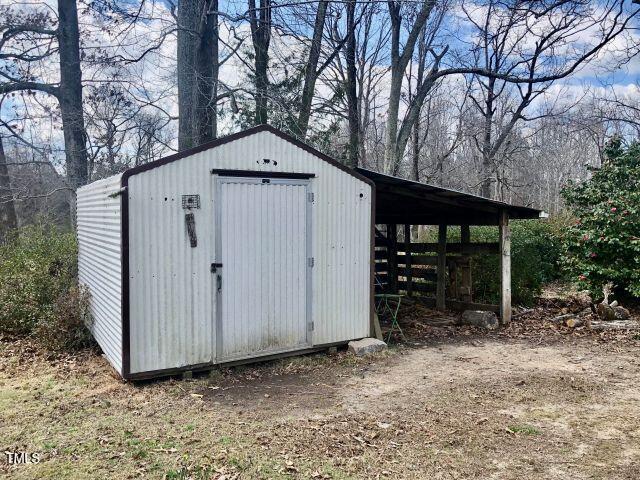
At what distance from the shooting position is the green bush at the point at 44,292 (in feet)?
22.7

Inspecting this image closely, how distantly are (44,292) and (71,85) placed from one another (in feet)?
23.3

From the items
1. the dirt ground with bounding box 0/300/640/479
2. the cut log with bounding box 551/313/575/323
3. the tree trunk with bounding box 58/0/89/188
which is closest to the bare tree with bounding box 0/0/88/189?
the tree trunk with bounding box 58/0/89/188

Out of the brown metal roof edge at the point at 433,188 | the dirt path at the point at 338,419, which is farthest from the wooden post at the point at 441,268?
the dirt path at the point at 338,419

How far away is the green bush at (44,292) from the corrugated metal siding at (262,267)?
257 cm

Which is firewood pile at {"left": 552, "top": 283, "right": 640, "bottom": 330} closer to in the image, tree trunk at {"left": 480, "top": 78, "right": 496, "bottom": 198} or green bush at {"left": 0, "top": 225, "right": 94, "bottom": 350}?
green bush at {"left": 0, "top": 225, "right": 94, "bottom": 350}

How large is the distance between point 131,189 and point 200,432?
2.55m

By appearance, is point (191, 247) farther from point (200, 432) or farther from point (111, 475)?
point (111, 475)

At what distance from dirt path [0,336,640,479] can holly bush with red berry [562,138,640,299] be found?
3.09 meters

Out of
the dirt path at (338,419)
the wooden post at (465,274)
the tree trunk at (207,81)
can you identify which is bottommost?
the dirt path at (338,419)

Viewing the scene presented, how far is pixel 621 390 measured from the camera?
536 centimetres

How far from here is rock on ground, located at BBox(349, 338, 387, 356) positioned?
6.69 metres

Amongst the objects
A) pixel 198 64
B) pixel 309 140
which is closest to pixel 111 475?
pixel 198 64

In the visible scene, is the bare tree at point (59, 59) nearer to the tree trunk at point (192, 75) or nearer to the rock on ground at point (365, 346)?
the tree trunk at point (192, 75)

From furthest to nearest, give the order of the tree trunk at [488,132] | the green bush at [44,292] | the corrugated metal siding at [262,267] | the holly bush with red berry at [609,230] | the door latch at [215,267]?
the tree trunk at [488,132]
the holly bush with red berry at [609,230]
the green bush at [44,292]
the corrugated metal siding at [262,267]
the door latch at [215,267]
